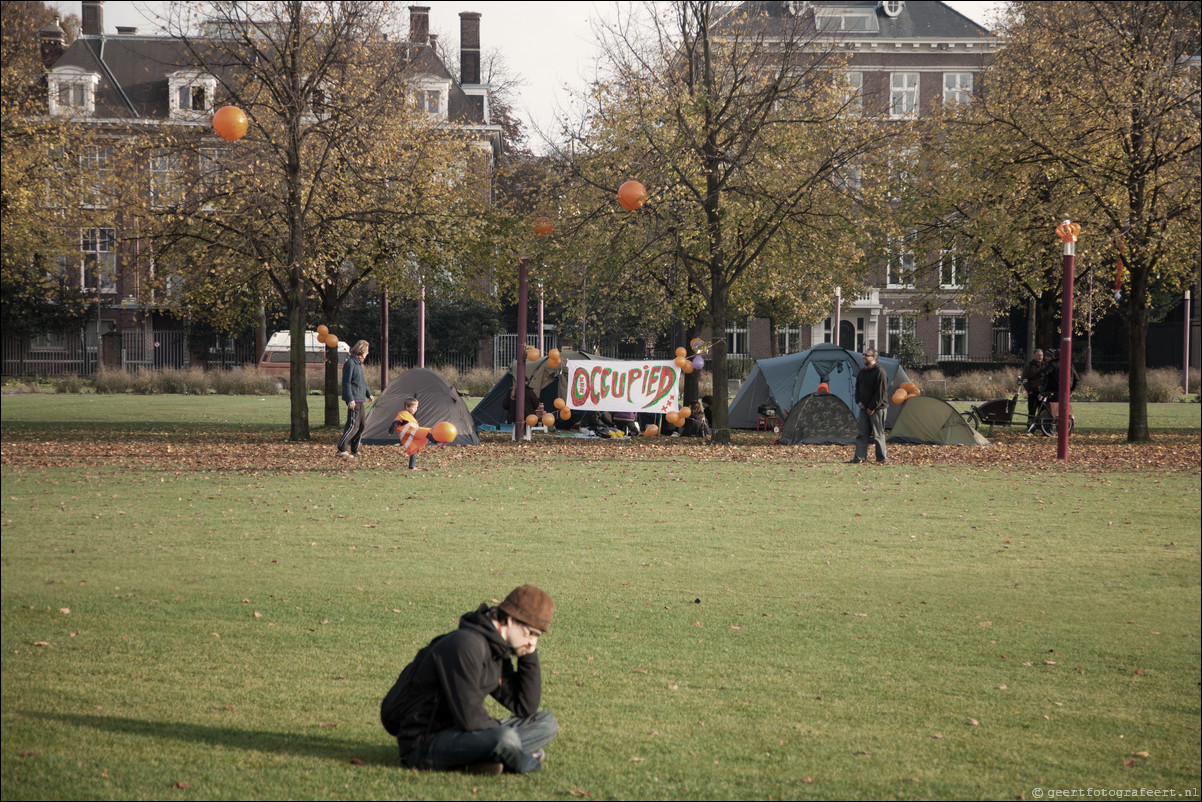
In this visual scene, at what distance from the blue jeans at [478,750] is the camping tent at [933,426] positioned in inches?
752

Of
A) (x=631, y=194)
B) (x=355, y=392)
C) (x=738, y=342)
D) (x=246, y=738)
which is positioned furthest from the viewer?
(x=738, y=342)

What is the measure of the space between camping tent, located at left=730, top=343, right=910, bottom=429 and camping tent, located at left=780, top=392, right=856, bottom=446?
2.52 ft

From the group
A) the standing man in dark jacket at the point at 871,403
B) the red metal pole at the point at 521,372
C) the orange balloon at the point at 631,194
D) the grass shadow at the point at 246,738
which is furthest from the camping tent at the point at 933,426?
the grass shadow at the point at 246,738

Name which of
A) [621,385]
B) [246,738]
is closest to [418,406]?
[621,385]

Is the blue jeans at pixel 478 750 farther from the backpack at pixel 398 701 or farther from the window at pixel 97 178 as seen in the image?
the window at pixel 97 178

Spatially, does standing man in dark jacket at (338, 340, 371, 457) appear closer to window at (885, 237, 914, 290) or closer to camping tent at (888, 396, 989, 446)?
camping tent at (888, 396, 989, 446)

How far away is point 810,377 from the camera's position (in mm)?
25328

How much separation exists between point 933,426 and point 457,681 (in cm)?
1949

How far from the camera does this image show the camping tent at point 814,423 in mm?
23094

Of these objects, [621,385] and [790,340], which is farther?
[790,340]

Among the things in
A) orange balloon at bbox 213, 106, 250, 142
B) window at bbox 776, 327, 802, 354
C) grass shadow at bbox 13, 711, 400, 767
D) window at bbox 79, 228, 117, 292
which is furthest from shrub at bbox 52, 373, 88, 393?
window at bbox 776, 327, 802, 354

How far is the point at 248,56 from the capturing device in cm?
2106

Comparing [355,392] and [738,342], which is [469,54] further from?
[355,392]

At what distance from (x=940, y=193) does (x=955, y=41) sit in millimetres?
35697
